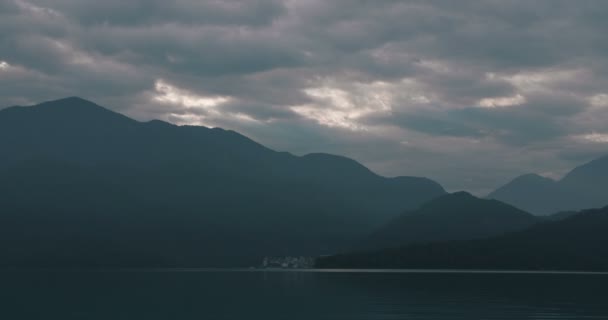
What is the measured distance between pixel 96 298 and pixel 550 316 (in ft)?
277

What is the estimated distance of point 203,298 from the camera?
134125mm

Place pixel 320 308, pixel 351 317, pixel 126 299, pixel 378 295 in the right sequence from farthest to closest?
pixel 378 295 < pixel 126 299 < pixel 320 308 < pixel 351 317

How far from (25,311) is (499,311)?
69998 mm

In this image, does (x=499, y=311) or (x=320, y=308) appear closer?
(x=499, y=311)

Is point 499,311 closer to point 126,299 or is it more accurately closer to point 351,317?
point 351,317

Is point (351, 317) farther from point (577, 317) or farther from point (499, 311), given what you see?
point (577, 317)

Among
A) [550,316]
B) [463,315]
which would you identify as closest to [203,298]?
[463,315]

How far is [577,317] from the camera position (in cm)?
9462

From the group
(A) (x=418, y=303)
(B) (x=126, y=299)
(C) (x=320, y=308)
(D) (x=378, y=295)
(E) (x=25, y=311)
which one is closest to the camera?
(E) (x=25, y=311)

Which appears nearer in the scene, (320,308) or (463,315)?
(463,315)

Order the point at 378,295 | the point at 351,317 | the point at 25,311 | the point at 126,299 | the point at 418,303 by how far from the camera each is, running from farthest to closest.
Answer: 1. the point at 378,295
2. the point at 126,299
3. the point at 418,303
4. the point at 25,311
5. the point at 351,317

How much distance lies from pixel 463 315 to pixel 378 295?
162 ft

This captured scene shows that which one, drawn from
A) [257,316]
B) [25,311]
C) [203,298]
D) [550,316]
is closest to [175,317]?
[257,316]

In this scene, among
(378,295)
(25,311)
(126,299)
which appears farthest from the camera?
(378,295)
